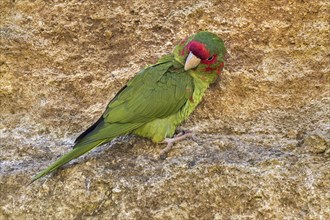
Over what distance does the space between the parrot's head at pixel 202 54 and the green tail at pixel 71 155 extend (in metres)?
0.73

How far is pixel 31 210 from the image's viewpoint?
2477mm

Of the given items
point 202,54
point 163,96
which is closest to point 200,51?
point 202,54

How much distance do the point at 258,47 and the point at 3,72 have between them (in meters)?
1.91

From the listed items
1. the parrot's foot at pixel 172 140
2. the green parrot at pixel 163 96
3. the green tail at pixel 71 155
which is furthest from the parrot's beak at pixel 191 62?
the green tail at pixel 71 155

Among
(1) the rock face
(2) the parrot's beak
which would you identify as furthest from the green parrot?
(1) the rock face

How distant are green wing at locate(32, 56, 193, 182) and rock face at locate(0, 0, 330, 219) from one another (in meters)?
0.17

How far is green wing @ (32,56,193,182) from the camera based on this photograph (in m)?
2.60

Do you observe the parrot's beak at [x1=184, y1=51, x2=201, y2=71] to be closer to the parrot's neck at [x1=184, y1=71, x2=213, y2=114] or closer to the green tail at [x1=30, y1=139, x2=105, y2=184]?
the parrot's neck at [x1=184, y1=71, x2=213, y2=114]

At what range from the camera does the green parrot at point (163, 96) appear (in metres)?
2.65

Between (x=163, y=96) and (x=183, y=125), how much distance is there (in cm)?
38

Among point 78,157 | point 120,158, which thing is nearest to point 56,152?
point 78,157

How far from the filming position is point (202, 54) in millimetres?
2699

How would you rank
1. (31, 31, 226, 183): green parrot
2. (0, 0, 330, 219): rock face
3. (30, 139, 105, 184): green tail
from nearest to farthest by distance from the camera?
(0, 0, 330, 219): rock face
(30, 139, 105, 184): green tail
(31, 31, 226, 183): green parrot

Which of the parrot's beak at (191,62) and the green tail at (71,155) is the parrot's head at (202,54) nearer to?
the parrot's beak at (191,62)
